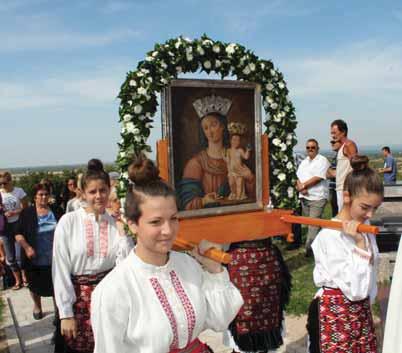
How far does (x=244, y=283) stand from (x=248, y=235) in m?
0.44

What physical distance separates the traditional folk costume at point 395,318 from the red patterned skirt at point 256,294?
8.45 ft

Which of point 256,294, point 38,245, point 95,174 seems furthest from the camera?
point 38,245

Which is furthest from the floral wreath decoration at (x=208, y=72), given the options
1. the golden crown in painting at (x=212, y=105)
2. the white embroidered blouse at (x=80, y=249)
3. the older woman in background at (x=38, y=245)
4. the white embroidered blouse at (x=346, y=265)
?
the older woman in background at (x=38, y=245)

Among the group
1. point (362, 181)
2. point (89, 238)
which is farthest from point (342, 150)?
point (89, 238)

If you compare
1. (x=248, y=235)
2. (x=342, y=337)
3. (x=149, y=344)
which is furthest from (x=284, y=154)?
(x=149, y=344)

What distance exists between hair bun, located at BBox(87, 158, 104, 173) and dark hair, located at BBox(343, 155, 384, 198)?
1.89 m

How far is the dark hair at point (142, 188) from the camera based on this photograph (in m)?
2.23

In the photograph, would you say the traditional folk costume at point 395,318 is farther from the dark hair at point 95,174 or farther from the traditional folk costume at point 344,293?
the dark hair at point 95,174

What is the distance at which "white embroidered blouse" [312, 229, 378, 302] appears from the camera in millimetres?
3053

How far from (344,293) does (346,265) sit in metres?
0.21

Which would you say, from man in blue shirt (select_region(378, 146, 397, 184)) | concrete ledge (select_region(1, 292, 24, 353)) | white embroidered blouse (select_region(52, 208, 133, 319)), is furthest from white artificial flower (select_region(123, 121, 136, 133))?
man in blue shirt (select_region(378, 146, 397, 184))

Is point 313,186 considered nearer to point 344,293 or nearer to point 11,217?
point 344,293

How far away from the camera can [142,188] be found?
2.28 metres

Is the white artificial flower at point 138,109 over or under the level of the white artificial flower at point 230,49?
under
